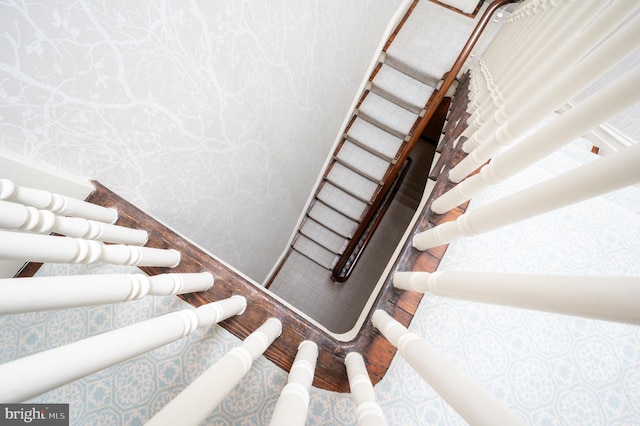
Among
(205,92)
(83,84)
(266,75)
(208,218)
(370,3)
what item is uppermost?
(370,3)

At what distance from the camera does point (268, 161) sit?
2.08m

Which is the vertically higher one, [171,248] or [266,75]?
[266,75]

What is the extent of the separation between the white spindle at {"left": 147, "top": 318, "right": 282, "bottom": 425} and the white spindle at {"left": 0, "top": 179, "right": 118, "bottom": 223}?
23.7 inches

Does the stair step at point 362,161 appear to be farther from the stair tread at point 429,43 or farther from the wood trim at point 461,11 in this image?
the wood trim at point 461,11

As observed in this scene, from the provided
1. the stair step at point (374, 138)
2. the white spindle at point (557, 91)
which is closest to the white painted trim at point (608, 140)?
the white spindle at point (557, 91)

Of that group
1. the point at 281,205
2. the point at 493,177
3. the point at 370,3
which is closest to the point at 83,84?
the point at 493,177

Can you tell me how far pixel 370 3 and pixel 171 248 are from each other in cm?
230

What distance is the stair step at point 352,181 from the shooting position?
3629 millimetres

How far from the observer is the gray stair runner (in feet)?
10.8

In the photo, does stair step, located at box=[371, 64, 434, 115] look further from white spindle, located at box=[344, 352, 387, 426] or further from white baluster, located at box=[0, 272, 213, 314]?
white baluster, located at box=[0, 272, 213, 314]

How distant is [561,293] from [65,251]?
90 cm

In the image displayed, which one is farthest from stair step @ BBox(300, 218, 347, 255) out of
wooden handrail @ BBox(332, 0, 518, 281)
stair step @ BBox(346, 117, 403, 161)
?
stair step @ BBox(346, 117, 403, 161)

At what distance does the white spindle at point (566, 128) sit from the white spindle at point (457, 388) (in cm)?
47

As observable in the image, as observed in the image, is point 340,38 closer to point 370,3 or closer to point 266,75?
point 370,3
